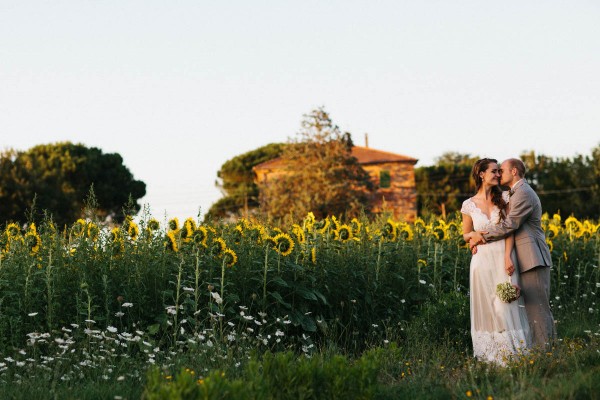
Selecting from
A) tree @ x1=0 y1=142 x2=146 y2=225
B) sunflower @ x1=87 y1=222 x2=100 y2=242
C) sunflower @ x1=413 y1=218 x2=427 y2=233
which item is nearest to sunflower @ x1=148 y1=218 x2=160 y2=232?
sunflower @ x1=87 y1=222 x2=100 y2=242

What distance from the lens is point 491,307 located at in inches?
263

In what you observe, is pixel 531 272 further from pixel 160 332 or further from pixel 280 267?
pixel 160 332

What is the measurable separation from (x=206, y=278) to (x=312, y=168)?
32.3m

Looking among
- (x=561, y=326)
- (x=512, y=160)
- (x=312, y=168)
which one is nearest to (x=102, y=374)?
(x=512, y=160)

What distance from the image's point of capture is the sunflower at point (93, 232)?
7043mm

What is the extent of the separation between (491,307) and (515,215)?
2.79 ft

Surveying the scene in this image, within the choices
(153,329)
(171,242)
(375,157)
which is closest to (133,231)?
(171,242)

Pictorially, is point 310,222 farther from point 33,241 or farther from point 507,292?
point 33,241

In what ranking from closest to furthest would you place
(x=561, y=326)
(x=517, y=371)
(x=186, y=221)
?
1. (x=517, y=371)
2. (x=186, y=221)
3. (x=561, y=326)

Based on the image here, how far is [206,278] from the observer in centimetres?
680

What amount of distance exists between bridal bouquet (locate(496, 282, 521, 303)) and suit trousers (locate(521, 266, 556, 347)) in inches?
6.4

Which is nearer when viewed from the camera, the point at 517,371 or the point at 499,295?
the point at 517,371

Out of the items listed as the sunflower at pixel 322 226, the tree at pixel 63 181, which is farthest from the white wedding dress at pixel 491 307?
the tree at pixel 63 181

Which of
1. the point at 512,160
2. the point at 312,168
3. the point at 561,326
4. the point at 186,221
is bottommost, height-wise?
the point at 561,326
